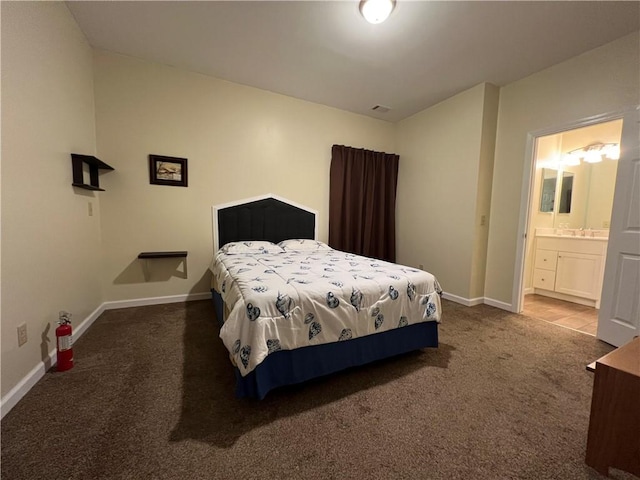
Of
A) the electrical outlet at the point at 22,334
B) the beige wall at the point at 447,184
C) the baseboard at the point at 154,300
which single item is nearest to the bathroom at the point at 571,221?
the beige wall at the point at 447,184

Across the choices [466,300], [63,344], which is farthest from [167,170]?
[466,300]

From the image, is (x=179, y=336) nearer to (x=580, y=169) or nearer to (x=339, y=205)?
(x=339, y=205)

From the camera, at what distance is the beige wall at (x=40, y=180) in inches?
55.5

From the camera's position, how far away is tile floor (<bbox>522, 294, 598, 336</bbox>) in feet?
8.86

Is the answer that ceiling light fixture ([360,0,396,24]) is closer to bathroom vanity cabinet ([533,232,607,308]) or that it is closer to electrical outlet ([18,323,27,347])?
Result: electrical outlet ([18,323,27,347])

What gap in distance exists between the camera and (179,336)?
225cm

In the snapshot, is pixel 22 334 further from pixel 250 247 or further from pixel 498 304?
pixel 498 304

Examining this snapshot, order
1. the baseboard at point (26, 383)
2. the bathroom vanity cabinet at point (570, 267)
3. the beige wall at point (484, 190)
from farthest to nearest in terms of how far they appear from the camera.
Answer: the bathroom vanity cabinet at point (570, 267), the beige wall at point (484, 190), the baseboard at point (26, 383)

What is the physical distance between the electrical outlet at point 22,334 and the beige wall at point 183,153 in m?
1.45

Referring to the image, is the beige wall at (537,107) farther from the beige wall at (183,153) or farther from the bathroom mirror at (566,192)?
the beige wall at (183,153)

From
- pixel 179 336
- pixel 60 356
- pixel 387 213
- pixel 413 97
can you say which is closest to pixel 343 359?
pixel 179 336

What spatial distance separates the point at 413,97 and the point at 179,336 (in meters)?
3.89

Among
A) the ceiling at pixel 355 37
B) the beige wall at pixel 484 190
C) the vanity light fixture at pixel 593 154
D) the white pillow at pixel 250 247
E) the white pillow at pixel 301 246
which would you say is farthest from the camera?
the vanity light fixture at pixel 593 154

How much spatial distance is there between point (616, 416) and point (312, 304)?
137cm
